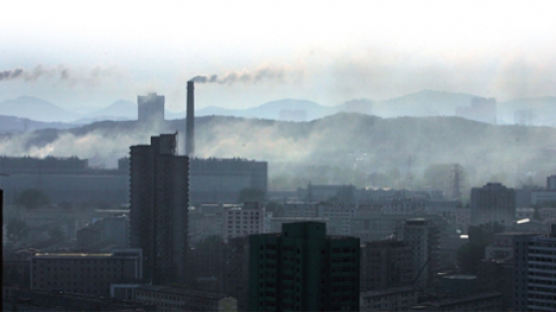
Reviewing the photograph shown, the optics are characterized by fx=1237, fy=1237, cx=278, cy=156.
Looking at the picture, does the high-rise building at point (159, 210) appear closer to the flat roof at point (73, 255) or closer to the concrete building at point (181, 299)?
the flat roof at point (73, 255)

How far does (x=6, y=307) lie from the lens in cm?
1691

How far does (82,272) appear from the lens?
821 inches

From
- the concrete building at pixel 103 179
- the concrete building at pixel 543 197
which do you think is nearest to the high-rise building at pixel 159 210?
the concrete building at pixel 103 179

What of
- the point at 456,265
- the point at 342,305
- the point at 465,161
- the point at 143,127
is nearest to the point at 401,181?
the point at 465,161

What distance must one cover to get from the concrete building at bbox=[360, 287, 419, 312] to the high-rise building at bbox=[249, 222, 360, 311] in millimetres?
6206

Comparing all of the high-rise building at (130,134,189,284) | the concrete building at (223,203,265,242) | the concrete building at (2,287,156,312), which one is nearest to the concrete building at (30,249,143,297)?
the high-rise building at (130,134,189,284)

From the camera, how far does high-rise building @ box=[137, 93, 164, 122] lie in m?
50.3

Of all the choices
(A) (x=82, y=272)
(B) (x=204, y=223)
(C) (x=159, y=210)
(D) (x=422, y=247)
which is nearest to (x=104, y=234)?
Result: (B) (x=204, y=223)

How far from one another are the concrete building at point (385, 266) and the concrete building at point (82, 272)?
386 cm

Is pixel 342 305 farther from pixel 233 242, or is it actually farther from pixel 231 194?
pixel 231 194

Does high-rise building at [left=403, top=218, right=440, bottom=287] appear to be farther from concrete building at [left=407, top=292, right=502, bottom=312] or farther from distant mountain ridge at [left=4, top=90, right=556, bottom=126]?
distant mountain ridge at [left=4, top=90, right=556, bottom=126]

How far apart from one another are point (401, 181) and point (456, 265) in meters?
23.2

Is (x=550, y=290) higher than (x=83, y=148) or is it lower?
lower

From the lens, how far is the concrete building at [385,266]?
19.9 m
